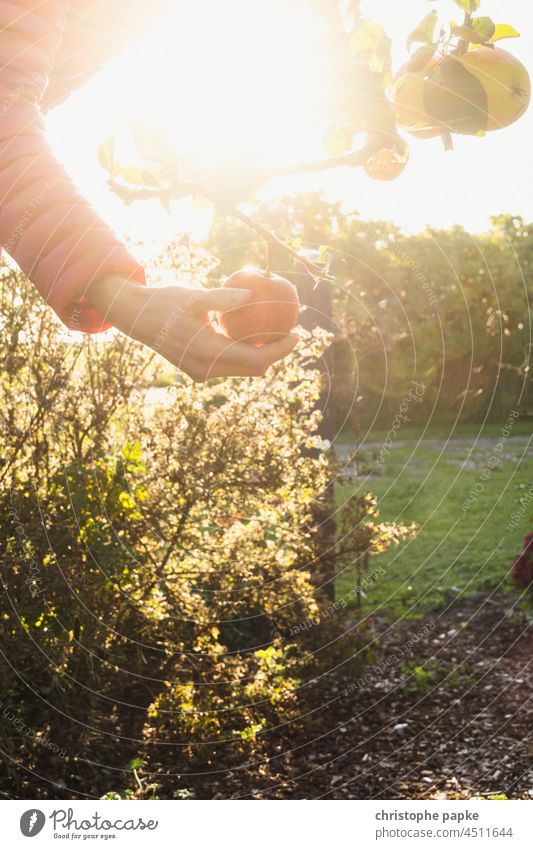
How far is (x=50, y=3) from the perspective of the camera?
2.54 feet

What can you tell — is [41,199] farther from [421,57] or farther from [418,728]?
[418,728]

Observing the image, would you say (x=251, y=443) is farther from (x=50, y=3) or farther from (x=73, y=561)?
(x=50, y=3)

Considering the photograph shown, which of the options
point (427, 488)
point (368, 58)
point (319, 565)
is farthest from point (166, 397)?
point (427, 488)

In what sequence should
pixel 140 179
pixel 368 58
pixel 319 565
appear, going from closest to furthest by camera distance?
pixel 368 58 < pixel 140 179 < pixel 319 565

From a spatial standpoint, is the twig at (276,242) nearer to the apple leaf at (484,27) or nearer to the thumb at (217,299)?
the thumb at (217,299)

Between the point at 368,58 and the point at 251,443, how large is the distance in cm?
251

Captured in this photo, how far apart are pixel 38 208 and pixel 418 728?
3.58 m

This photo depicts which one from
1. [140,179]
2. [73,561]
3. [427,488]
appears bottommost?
[140,179]

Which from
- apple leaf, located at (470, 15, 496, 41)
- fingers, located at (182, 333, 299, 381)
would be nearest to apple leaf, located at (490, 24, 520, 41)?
apple leaf, located at (470, 15, 496, 41)

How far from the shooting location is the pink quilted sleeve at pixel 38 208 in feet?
2.40

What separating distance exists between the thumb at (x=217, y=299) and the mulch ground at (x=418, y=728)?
2.85 meters
